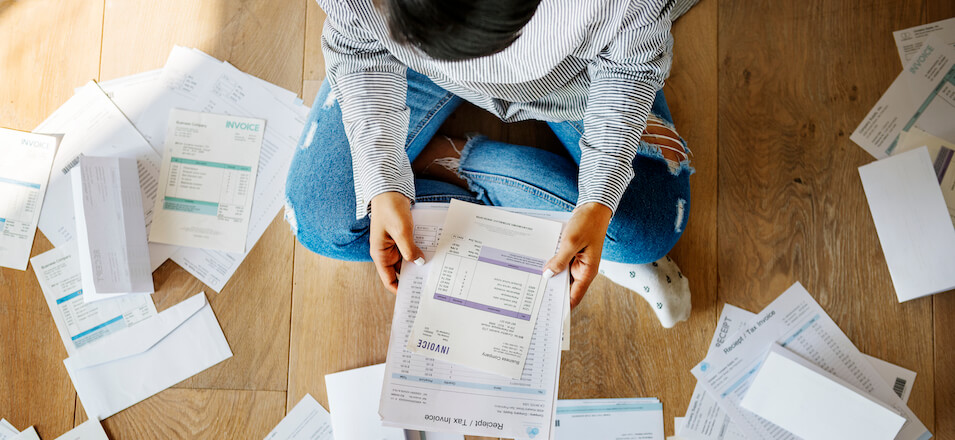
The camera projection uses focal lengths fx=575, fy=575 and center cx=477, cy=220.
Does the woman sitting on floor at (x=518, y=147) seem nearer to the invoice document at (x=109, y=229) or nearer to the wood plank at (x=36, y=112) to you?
the invoice document at (x=109, y=229)

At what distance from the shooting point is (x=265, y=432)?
3.52 feet

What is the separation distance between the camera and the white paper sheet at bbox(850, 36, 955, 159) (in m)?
1.10

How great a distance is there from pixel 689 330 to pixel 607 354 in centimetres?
16

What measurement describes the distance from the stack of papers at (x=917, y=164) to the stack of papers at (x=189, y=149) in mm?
1124

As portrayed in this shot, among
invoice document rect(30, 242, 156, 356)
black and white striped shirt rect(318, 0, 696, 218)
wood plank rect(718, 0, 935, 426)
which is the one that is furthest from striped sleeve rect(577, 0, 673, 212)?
invoice document rect(30, 242, 156, 356)

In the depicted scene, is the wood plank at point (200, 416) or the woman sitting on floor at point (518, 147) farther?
the wood plank at point (200, 416)

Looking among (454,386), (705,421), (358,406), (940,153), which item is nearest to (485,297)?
(454,386)

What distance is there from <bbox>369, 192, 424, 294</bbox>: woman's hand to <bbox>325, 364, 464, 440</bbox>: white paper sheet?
311 millimetres

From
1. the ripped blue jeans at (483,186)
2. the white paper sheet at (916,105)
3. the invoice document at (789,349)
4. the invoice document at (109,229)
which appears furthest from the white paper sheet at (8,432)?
the white paper sheet at (916,105)

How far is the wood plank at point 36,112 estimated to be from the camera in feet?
3.60

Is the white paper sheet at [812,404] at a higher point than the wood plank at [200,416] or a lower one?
higher

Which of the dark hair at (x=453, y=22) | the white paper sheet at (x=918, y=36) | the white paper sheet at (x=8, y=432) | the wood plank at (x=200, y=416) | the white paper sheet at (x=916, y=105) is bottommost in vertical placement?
the white paper sheet at (x=8, y=432)

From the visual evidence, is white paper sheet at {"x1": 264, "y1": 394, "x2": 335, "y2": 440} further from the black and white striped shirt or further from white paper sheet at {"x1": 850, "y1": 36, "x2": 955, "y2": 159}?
white paper sheet at {"x1": 850, "y1": 36, "x2": 955, "y2": 159}

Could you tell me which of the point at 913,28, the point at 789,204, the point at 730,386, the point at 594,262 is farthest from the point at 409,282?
the point at 913,28
